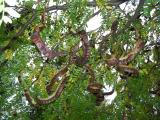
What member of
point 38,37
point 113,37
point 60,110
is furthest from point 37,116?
point 38,37

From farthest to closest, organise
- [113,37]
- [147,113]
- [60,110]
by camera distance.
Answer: [147,113]
[60,110]
[113,37]

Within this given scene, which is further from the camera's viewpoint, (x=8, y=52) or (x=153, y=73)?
(x=153, y=73)

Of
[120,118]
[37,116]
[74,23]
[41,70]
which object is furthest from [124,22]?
[37,116]

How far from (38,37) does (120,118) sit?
2.55m

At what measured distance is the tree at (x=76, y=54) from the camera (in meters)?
3.37

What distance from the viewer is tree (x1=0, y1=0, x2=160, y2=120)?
337 cm

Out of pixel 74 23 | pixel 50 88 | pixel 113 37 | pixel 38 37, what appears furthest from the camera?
pixel 113 37

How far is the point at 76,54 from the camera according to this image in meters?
3.44

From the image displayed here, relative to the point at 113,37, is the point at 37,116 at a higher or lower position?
lower

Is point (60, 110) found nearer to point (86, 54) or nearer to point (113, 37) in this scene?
point (113, 37)

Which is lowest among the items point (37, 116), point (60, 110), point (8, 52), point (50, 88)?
point (37, 116)

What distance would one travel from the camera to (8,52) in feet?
11.8

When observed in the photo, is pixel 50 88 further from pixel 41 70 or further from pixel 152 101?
pixel 152 101

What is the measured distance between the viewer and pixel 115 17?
147 inches
